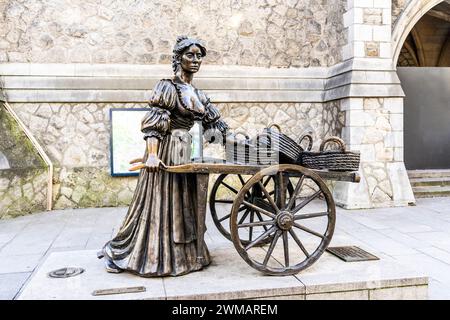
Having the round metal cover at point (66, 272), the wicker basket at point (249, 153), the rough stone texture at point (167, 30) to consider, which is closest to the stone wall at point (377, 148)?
the rough stone texture at point (167, 30)

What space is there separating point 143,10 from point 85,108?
190 centimetres

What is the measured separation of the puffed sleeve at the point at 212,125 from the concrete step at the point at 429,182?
548cm

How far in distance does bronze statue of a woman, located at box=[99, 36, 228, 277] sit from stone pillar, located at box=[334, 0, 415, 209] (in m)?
4.23

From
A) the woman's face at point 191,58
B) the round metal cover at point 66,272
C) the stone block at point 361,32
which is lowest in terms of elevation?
the round metal cover at point 66,272

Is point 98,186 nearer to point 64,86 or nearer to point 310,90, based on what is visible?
point 64,86

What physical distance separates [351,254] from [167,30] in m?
5.32

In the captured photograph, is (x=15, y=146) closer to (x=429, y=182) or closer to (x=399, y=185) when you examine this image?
(x=399, y=185)

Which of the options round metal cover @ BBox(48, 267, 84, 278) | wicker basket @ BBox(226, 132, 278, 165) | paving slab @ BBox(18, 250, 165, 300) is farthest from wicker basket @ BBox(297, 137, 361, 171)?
round metal cover @ BBox(48, 267, 84, 278)

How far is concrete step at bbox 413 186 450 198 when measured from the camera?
297 inches

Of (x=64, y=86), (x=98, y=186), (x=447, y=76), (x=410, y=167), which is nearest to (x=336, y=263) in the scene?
(x=98, y=186)

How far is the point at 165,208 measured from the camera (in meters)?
3.06

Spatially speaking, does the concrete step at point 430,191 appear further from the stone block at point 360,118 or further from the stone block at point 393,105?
the stone block at point 360,118

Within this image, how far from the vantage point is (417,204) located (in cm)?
697

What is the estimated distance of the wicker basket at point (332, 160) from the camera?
3.07m
